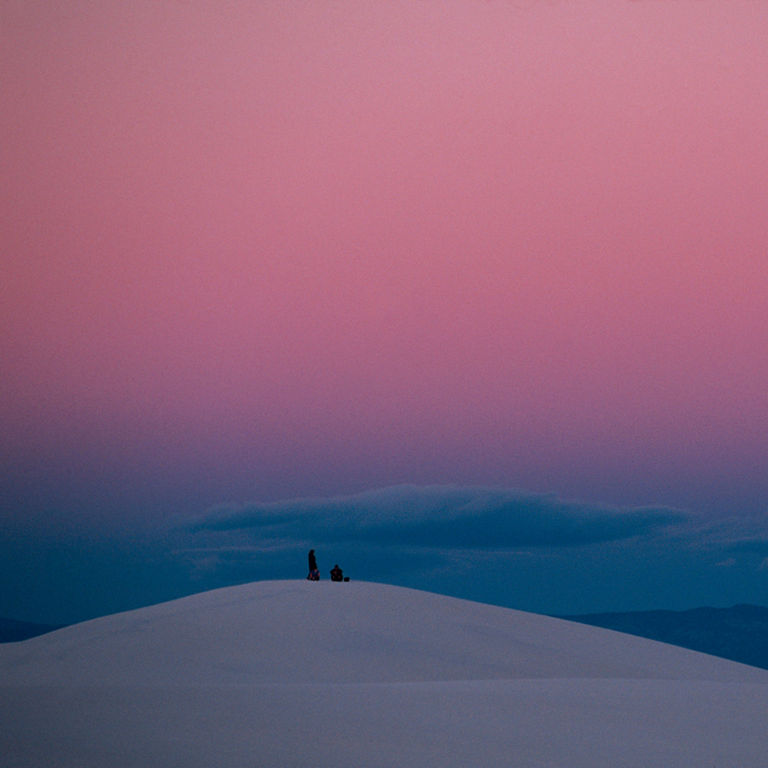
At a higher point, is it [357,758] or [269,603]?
[269,603]

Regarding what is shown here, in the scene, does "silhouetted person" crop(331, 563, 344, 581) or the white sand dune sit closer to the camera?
the white sand dune

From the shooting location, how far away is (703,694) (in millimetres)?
18250

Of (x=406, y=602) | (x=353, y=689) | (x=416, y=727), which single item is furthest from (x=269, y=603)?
(x=416, y=727)

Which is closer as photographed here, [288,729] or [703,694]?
[288,729]

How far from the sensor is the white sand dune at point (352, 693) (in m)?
11.9

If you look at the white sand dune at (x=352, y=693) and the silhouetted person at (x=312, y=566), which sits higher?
the silhouetted person at (x=312, y=566)

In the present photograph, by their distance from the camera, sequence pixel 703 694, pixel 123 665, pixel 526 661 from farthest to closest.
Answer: pixel 526 661, pixel 123 665, pixel 703 694

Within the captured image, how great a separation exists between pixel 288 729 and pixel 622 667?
14.4m

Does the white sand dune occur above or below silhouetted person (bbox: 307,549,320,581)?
below

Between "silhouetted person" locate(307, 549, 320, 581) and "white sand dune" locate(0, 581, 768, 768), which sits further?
"silhouetted person" locate(307, 549, 320, 581)

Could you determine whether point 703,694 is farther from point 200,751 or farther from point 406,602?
point 406,602

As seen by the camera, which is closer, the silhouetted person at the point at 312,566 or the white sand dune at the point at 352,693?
the white sand dune at the point at 352,693

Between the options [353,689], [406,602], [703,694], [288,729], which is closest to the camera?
[288,729]

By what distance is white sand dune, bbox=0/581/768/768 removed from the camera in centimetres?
1193
